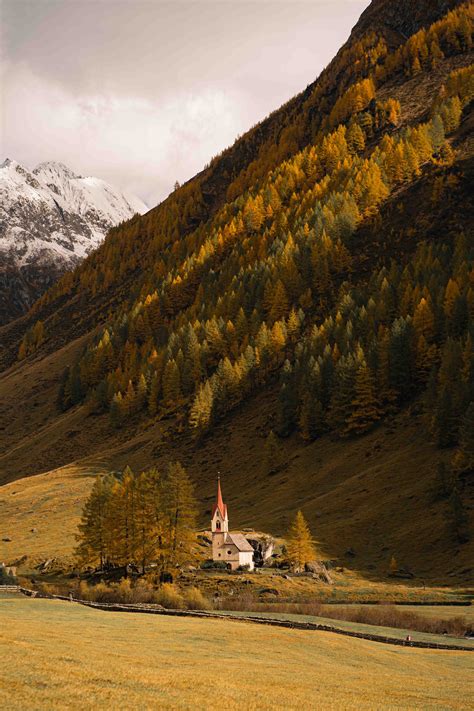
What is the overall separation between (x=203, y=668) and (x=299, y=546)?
47.5 meters

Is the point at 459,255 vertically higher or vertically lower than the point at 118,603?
higher

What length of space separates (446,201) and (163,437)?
300 feet

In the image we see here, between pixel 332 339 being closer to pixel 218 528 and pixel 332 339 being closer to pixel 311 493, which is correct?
pixel 311 493

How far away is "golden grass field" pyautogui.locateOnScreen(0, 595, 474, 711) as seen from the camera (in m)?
22.0

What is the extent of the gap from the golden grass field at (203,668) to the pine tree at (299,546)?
A: 28297 mm

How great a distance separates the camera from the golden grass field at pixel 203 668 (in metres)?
22.0

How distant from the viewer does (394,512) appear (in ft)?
277

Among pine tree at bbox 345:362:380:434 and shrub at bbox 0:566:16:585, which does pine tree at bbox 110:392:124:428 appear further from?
shrub at bbox 0:566:16:585

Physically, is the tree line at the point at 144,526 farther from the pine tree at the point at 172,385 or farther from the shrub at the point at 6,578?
the pine tree at the point at 172,385

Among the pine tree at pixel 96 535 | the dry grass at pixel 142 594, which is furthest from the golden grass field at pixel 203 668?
the pine tree at pixel 96 535

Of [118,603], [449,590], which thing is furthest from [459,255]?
[118,603]

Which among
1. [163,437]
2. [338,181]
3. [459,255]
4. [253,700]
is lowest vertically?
[253,700]

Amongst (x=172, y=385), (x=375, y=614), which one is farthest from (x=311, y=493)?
(x=172, y=385)

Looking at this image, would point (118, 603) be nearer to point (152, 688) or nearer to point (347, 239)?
point (152, 688)
